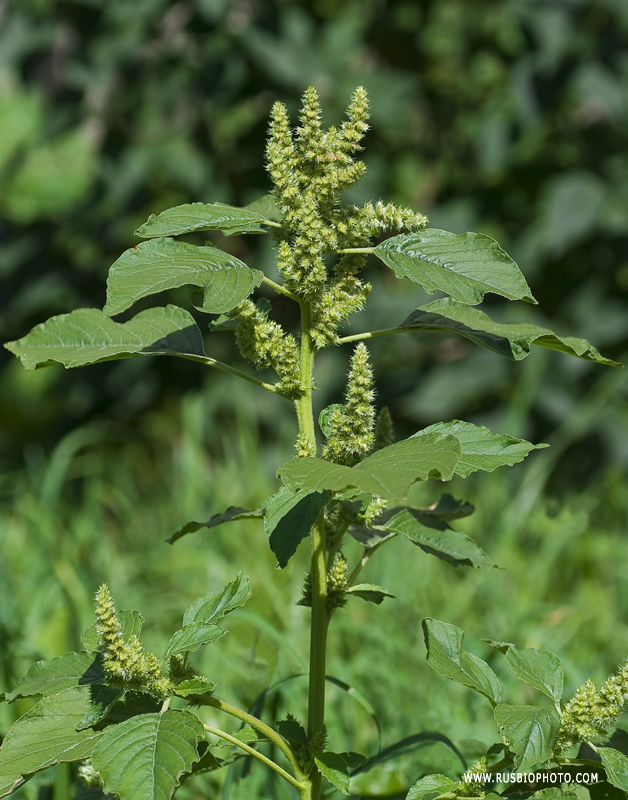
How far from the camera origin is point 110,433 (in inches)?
122

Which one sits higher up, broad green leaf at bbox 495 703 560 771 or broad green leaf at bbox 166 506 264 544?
broad green leaf at bbox 166 506 264 544

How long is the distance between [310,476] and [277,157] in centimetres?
31

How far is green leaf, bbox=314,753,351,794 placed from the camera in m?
0.76

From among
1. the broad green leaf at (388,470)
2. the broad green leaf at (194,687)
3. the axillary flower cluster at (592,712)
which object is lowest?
the axillary flower cluster at (592,712)

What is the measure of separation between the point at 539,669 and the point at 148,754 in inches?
15.6

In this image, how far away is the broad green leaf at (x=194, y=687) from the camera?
2.42ft

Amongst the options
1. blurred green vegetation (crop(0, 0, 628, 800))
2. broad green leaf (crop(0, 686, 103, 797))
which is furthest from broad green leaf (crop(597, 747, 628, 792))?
blurred green vegetation (crop(0, 0, 628, 800))

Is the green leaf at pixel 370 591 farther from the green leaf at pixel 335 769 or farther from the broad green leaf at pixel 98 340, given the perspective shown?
the broad green leaf at pixel 98 340

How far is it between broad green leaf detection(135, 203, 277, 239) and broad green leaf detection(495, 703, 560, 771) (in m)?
0.49

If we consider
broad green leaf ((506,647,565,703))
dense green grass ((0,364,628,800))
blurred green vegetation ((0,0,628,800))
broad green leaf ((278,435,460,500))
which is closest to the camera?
broad green leaf ((278,435,460,500))

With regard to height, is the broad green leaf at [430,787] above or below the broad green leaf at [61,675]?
below

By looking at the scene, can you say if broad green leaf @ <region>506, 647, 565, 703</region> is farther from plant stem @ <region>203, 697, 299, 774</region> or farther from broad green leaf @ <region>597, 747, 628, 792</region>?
plant stem @ <region>203, 697, 299, 774</region>

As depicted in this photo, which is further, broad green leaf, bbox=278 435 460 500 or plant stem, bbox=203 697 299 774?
plant stem, bbox=203 697 299 774

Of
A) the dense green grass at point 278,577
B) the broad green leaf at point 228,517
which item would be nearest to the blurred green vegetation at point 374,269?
the dense green grass at point 278,577
